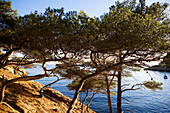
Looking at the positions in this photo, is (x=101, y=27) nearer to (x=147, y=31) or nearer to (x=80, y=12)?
(x=80, y=12)

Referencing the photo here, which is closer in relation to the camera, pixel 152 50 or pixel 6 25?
pixel 152 50

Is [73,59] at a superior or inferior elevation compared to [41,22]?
inferior

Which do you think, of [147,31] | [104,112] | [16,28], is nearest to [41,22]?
[16,28]

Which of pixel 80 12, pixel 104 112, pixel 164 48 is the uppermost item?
pixel 80 12

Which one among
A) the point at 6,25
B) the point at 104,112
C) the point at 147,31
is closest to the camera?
the point at 147,31

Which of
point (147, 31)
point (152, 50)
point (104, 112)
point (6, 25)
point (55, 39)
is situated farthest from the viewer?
point (104, 112)

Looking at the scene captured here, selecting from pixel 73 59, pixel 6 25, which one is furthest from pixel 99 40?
pixel 6 25

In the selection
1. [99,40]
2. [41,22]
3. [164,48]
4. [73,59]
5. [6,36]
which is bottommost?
[73,59]

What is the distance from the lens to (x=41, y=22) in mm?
4059

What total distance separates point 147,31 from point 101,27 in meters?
1.60

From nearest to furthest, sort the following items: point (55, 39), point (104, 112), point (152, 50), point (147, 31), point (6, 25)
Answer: point (147, 31) < point (55, 39) < point (152, 50) < point (6, 25) < point (104, 112)

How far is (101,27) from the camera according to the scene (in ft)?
14.5

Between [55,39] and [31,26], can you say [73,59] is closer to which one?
[55,39]

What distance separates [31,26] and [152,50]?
15.9 ft
